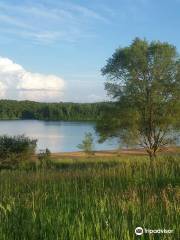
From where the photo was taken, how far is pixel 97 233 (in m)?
4.30

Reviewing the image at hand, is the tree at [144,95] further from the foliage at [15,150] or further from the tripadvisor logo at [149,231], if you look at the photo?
the tripadvisor logo at [149,231]

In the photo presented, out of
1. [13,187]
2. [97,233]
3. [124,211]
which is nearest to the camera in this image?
[97,233]

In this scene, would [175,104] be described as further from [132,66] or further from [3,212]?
[3,212]

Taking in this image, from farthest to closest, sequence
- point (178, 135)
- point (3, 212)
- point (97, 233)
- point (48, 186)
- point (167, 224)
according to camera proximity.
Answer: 1. point (178, 135)
2. point (48, 186)
3. point (3, 212)
4. point (167, 224)
5. point (97, 233)

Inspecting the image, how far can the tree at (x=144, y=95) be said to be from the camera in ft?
135

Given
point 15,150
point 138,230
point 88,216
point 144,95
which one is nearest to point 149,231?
point 138,230

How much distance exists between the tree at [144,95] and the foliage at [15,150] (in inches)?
277

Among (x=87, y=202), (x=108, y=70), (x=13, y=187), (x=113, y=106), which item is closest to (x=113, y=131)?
(x=113, y=106)

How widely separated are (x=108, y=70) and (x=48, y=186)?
3573 centimetres

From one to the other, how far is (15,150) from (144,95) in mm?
11820

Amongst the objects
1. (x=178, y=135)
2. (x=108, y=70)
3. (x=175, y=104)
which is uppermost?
(x=108, y=70)

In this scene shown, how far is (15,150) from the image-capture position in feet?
123

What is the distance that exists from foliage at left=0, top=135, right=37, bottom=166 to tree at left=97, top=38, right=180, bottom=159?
7041mm

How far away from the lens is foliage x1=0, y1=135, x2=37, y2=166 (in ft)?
120
